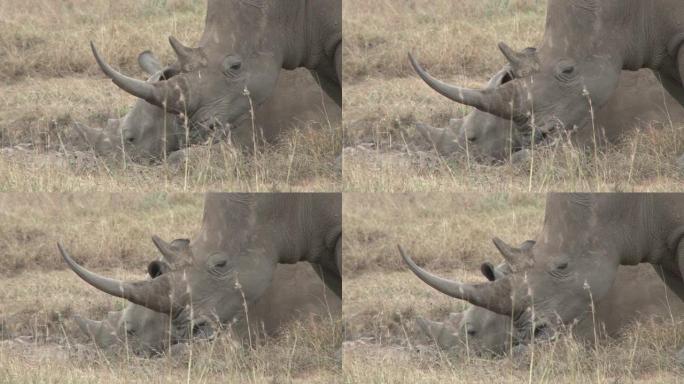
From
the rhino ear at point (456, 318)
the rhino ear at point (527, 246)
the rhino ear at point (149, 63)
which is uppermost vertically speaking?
the rhino ear at point (149, 63)

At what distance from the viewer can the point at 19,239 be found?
1459 cm

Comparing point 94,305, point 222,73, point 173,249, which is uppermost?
point 222,73

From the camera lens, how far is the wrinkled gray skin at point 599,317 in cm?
1117

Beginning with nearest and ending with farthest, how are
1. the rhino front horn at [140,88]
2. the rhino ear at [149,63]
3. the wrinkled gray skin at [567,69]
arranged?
the rhino front horn at [140,88] < the wrinkled gray skin at [567,69] < the rhino ear at [149,63]

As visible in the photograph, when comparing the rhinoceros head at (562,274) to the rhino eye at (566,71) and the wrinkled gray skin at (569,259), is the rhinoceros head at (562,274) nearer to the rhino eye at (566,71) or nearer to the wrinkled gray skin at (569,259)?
the wrinkled gray skin at (569,259)

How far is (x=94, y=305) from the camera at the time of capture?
12.7 meters

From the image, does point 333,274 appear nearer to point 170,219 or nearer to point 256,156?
point 256,156

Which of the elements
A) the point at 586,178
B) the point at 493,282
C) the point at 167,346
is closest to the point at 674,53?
the point at 586,178

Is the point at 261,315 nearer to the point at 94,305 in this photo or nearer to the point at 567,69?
the point at 94,305

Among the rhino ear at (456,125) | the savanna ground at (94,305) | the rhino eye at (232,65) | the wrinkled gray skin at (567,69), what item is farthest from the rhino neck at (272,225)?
the rhino ear at (456,125)

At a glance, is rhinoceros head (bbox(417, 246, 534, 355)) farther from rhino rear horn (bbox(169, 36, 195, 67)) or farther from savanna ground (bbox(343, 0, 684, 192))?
rhino rear horn (bbox(169, 36, 195, 67))

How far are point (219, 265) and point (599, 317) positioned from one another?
2471 mm

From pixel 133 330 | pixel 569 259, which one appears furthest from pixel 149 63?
pixel 569 259

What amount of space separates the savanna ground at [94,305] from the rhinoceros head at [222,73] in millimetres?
1505
